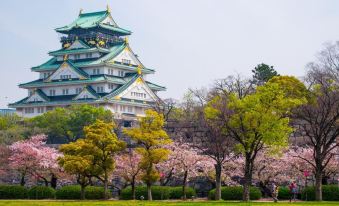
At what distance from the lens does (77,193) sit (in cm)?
5722

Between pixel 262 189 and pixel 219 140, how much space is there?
740 cm

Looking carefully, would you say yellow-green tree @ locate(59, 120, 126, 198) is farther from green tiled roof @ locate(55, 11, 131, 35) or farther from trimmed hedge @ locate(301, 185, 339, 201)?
green tiled roof @ locate(55, 11, 131, 35)

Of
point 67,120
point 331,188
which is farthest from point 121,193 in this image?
point 67,120

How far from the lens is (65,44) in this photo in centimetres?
11456

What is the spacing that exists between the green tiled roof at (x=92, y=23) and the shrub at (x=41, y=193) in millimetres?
55728

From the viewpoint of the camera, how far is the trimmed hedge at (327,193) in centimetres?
4978

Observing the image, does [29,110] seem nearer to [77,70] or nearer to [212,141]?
[77,70]

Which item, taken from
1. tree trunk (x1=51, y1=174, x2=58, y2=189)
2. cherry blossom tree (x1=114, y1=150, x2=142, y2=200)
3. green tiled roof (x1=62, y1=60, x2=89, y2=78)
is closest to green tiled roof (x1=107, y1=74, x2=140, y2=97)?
green tiled roof (x1=62, y1=60, x2=89, y2=78)

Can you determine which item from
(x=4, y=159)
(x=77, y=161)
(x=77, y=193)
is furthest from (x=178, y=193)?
(x=4, y=159)

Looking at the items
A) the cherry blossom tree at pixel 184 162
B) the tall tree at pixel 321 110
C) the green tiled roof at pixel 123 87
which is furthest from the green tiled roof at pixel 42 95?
the tall tree at pixel 321 110

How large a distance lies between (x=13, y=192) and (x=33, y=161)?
486 cm

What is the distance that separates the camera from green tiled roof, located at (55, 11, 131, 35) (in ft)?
372

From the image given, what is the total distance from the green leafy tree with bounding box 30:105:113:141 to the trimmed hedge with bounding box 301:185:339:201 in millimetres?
34702

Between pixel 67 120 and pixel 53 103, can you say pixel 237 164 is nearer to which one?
pixel 67 120
